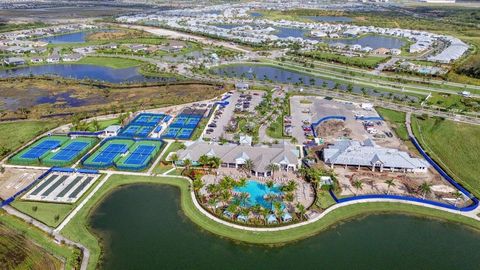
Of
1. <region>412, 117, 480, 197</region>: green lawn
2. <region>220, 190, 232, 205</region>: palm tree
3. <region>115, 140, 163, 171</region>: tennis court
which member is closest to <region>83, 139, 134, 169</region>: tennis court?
<region>115, 140, 163, 171</region>: tennis court

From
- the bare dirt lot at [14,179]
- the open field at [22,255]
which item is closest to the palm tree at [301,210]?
the open field at [22,255]

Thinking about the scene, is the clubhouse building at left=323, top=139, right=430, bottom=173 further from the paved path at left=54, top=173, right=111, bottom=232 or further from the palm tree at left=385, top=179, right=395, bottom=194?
the paved path at left=54, top=173, right=111, bottom=232

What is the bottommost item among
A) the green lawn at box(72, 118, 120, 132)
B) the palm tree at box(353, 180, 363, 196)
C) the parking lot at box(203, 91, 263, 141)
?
the green lawn at box(72, 118, 120, 132)

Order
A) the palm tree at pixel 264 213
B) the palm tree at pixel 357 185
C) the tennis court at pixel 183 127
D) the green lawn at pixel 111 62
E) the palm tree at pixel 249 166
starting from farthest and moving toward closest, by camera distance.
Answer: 1. the green lawn at pixel 111 62
2. the tennis court at pixel 183 127
3. the palm tree at pixel 249 166
4. the palm tree at pixel 357 185
5. the palm tree at pixel 264 213

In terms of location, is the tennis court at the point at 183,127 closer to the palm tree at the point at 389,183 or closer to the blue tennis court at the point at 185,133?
the blue tennis court at the point at 185,133

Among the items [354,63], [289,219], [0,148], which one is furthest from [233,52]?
[289,219]

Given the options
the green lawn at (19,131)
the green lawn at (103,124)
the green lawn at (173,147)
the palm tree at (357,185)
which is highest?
the palm tree at (357,185)

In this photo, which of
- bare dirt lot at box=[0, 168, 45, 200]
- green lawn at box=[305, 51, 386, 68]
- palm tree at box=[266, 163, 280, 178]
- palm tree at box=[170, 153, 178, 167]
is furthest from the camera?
green lawn at box=[305, 51, 386, 68]

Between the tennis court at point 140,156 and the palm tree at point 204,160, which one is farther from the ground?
the palm tree at point 204,160
